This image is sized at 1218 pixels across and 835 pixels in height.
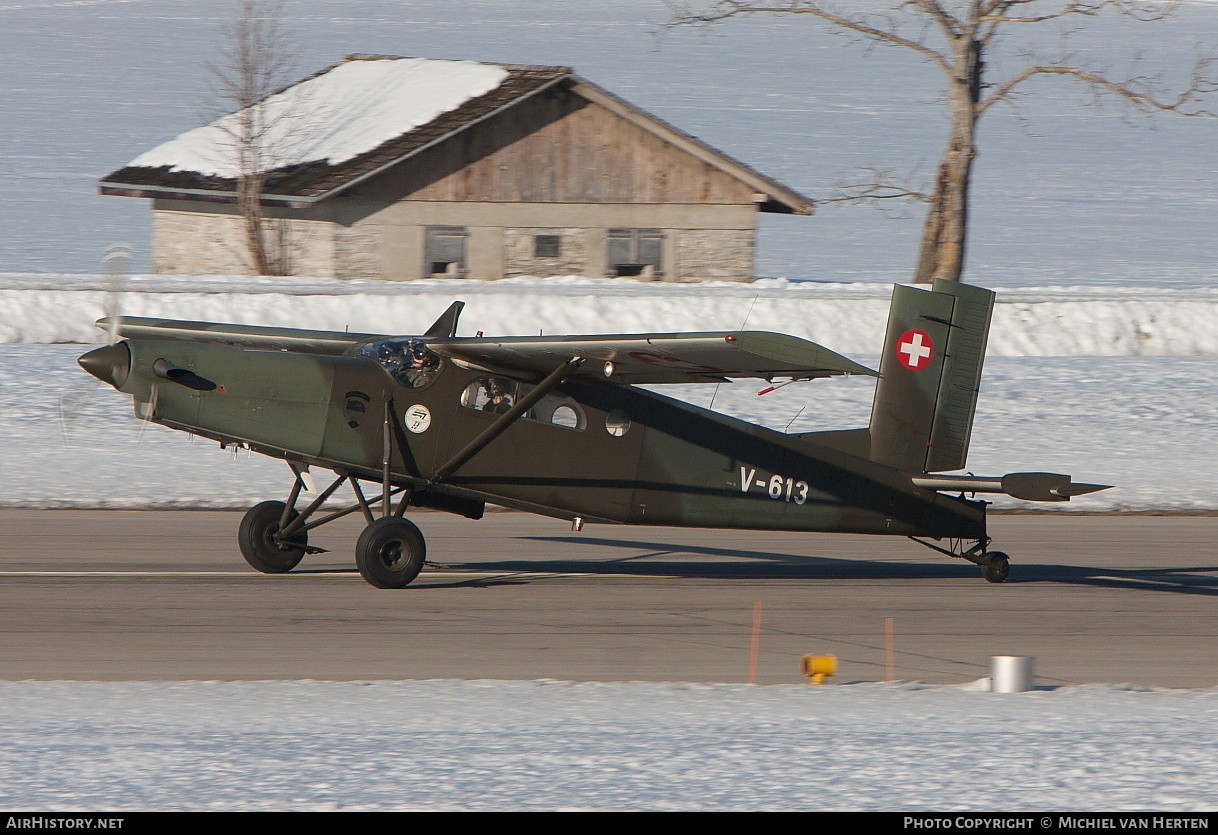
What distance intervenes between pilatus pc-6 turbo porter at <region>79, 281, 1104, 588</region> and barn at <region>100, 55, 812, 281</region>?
19.8 m

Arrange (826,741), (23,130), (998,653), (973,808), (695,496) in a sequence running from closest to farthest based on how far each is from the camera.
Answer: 1. (973,808)
2. (826,741)
3. (998,653)
4. (695,496)
5. (23,130)

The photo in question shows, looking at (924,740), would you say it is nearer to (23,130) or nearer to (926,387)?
(926,387)

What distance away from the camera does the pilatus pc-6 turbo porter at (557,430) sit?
11.3 m

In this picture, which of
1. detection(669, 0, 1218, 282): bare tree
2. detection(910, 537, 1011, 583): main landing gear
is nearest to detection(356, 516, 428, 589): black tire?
detection(910, 537, 1011, 583): main landing gear

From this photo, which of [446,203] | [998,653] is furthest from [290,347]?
[446,203]

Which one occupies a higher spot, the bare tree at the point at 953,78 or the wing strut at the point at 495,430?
the bare tree at the point at 953,78

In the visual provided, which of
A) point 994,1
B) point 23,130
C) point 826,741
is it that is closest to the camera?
point 826,741

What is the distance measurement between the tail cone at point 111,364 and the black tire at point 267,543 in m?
2.05

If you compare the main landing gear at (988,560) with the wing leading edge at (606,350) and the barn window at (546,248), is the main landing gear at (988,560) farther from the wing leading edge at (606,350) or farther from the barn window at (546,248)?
the barn window at (546,248)

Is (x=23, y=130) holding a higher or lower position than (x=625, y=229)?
higher

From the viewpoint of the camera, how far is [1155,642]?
10.8 meters

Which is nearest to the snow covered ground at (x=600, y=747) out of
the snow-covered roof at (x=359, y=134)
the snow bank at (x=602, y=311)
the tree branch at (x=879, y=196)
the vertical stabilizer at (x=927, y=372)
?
the vertical stabilizer at (x=927, y=372)

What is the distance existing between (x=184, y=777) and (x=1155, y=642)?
7.63 meters

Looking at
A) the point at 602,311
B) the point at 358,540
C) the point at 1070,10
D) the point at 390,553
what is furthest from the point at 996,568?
the point at 1070,10
